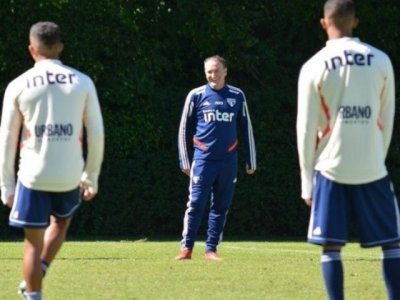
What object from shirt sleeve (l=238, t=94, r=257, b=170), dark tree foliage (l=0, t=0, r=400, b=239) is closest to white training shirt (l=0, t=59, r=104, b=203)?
shirt sleeve (l=238, t=94, r=257, b=170)

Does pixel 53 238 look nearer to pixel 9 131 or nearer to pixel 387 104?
pixel 9 131

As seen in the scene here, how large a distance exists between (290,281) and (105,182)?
13.2 m

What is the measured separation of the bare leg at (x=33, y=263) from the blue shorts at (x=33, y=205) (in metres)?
0.09

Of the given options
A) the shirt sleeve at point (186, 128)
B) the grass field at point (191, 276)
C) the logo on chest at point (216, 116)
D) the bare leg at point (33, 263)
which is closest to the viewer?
the bare leg at point (33, 263)

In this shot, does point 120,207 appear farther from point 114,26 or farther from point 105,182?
point 114,26

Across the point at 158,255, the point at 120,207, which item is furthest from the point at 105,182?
the point at 158,255

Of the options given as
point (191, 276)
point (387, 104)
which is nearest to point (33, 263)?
point (387, 104)

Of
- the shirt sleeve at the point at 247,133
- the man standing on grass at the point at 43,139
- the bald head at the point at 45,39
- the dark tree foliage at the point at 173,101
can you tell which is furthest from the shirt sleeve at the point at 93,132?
the dark tree foliage at the point at 173,101

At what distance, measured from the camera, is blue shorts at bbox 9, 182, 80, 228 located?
360 inches

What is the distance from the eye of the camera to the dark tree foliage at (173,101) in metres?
24.6

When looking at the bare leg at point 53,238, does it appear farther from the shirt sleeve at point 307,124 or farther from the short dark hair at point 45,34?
the shirt sleeve at point 307,124

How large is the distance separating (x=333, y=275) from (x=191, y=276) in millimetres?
3810

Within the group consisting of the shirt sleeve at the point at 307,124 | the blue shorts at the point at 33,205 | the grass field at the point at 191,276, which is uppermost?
the shirt sleeve at the point at 307,124

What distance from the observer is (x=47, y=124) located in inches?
356
